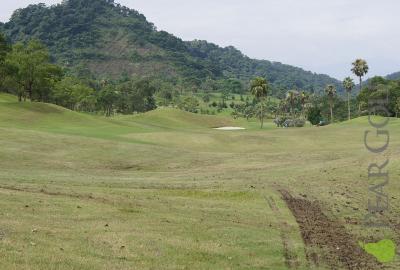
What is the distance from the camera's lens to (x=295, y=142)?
77000 mm

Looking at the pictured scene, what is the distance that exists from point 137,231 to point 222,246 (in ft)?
12.5

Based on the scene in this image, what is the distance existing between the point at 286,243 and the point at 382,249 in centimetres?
493

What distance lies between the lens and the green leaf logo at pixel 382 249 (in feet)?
72.4

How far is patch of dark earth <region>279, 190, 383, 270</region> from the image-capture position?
20639 millimetres

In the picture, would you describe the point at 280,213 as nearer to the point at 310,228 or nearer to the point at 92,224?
the point at 310,228

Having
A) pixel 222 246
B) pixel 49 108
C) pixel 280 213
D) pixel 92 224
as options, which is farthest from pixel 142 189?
pixel 49 108

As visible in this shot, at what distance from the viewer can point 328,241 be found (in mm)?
23953

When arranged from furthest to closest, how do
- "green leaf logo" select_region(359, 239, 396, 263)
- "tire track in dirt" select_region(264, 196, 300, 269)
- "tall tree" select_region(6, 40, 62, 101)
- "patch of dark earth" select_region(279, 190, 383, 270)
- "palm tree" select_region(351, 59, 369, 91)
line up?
"palm tree" select_region(351, 59, 369, 91)
"tall tree" select_region(6, 40, 62, 101)
"green leaf logo" select_region(359, 239, 396, 263)
"patch of dark earth" select_region(279, 190, 383, 270)
"tire track in dirt" select_region(264, 196, 300, 269)

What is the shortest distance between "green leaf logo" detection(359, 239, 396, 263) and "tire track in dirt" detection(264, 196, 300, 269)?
3506 mm

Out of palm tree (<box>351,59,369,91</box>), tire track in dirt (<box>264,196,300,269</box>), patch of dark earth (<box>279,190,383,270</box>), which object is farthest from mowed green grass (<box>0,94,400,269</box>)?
palm tree (<box>351,59,369,91</box>)

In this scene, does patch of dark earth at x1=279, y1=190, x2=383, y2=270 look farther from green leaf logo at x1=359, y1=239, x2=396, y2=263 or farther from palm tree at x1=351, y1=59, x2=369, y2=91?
palm tree at x1=351, y1=59, x2=369, y2=91

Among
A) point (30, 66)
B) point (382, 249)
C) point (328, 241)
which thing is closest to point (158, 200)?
point (328, 241)

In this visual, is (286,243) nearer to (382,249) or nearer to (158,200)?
(382,249)

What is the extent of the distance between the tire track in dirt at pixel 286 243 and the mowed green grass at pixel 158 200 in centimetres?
21
